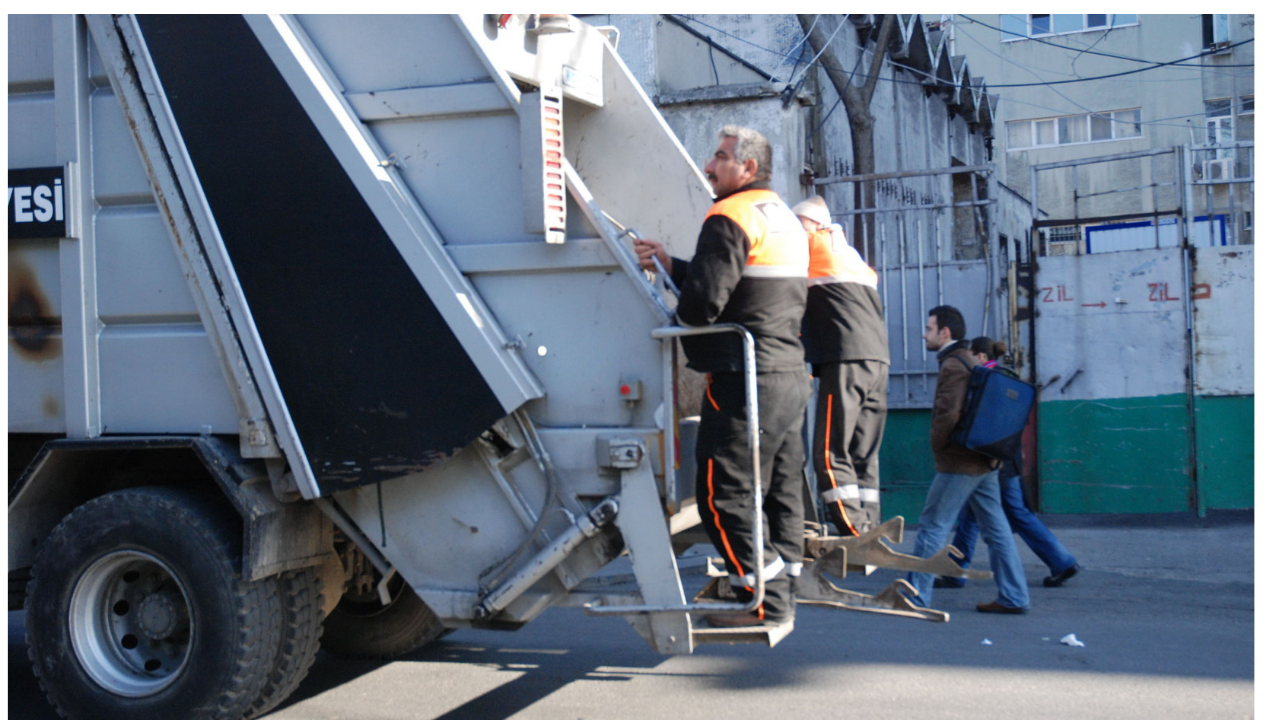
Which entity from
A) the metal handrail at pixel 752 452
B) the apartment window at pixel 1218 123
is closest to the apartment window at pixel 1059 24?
the apartment window at pixel 1218 123

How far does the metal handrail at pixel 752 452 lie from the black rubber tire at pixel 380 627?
5.52ft

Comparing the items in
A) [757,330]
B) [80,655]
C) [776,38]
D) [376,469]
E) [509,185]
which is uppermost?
[776,38]

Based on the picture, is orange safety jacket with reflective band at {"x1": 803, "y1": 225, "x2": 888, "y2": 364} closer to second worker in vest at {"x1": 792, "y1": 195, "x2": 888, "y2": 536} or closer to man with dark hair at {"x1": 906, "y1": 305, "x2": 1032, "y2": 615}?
second worker in vest at {"x1": 792, "y1": 195, "x2": 888, "y2": 536}

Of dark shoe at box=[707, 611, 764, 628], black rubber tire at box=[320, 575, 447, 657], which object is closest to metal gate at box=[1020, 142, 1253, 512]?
black rubber tire at box=[320, 575, 447, 657]

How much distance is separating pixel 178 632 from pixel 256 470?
2.33 feet

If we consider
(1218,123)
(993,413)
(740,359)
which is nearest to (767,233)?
(740,359)

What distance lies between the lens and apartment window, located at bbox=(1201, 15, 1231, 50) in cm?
2226

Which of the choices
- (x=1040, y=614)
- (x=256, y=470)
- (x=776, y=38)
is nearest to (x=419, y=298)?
(x=256, y=470)

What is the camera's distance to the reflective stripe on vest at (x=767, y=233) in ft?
12.4

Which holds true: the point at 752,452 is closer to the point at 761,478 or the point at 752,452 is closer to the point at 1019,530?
the point at 761,478

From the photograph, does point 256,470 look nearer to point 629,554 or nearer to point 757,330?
point 629,554

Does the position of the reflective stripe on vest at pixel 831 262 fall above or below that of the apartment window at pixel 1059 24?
below

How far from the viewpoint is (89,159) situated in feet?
13.5

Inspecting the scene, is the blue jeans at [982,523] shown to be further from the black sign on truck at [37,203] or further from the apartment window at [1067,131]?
the apartment window at [1067,131]
